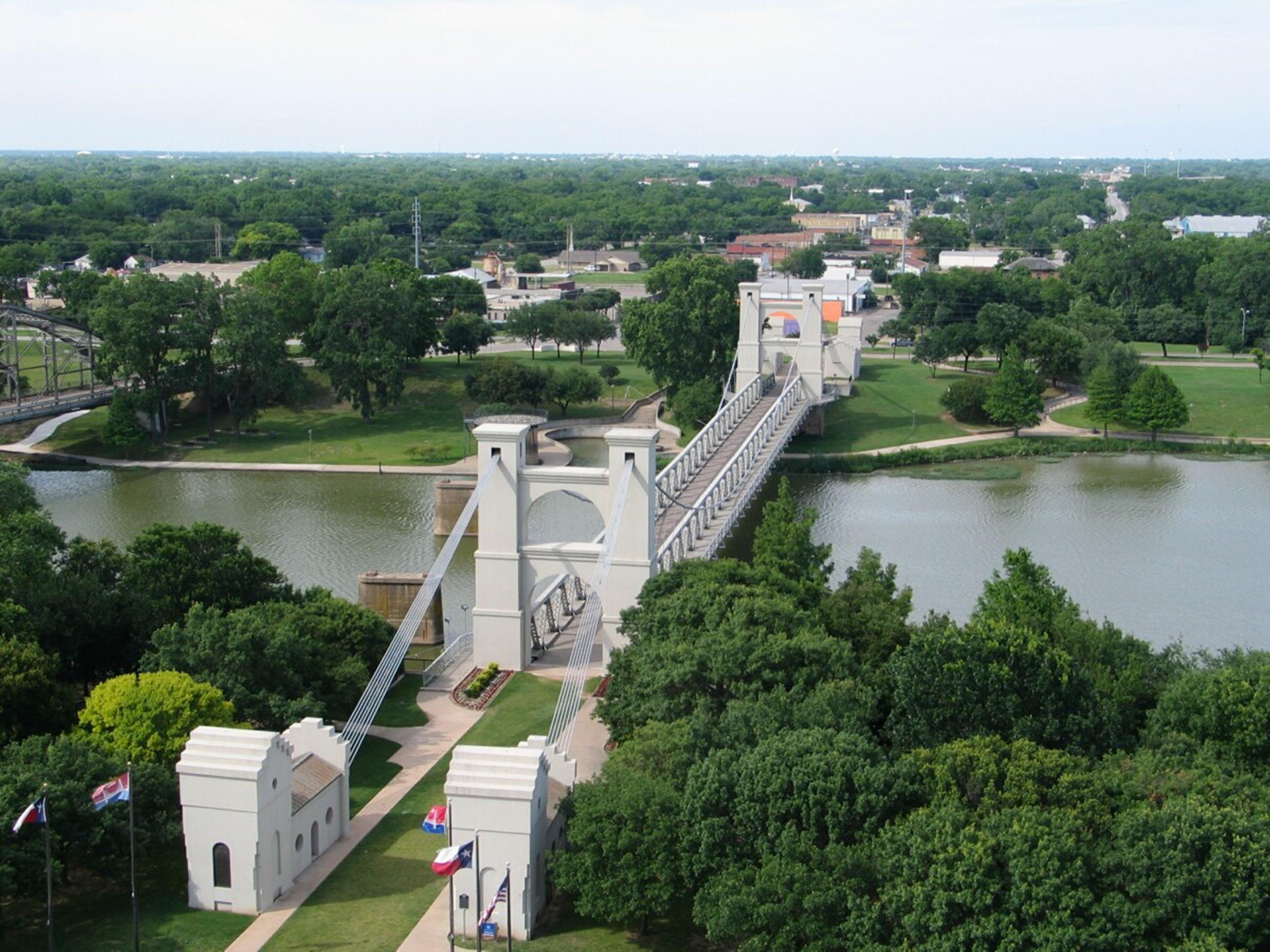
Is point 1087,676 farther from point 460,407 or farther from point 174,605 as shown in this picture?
point 460,407

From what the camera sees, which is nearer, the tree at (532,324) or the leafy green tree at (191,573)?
the leafy green tree at (191,573)

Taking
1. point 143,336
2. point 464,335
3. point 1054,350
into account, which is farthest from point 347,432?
point 1054,350

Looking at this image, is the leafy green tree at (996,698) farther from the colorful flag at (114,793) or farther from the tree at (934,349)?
the tree at (934,349)

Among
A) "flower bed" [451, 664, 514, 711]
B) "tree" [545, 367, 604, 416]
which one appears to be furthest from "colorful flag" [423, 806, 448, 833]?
"tree" [545, 367, 604, 416]

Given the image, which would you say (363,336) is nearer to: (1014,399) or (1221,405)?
(1014,399)

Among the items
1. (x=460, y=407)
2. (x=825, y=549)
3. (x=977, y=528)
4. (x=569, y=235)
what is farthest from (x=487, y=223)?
(x=825, y=549)

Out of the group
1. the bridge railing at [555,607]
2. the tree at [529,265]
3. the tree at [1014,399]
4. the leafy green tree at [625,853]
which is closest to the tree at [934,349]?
the tree at [1014,399]

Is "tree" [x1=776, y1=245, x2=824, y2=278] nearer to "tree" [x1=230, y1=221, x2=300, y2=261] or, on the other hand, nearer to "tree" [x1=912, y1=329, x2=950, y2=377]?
"tree" [x1=230, y1=221, x2=300, y2=261]
